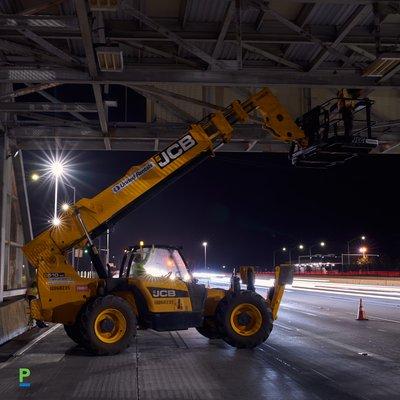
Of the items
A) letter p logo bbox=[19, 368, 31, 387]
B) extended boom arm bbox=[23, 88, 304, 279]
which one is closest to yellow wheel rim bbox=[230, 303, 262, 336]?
extended boom arm bbox=[23, 88, 304, 279]

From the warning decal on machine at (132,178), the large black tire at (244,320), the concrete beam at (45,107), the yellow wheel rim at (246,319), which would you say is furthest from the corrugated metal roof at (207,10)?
the yellow wheel rim at (246,319)

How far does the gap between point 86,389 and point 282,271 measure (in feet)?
19.7

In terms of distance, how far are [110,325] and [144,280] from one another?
118 cm

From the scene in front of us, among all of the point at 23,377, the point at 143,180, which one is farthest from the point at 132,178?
the point at 23,377

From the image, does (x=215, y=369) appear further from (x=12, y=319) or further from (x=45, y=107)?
(x=45, y=107)

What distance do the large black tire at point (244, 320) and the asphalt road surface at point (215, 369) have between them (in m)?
0.29

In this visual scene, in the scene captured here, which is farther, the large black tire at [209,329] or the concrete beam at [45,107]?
the concrete beam at [45,107]

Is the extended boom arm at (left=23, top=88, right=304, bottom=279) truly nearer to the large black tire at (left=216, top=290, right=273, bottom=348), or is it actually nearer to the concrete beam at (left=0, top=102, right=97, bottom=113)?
the concrete beam at (left=0, top=102, right=97, bottom=113)

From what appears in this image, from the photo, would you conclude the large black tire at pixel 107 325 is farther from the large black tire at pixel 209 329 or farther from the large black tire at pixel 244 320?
the large black tire at pixel 209 329

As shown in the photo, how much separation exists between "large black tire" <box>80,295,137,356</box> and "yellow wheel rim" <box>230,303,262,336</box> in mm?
2265

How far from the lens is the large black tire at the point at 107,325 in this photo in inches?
442

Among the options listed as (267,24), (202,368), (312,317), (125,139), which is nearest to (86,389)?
(202,368)

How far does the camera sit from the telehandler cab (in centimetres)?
1157

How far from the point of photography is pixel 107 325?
1146cm
